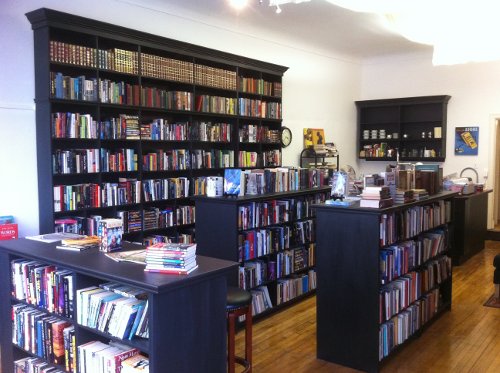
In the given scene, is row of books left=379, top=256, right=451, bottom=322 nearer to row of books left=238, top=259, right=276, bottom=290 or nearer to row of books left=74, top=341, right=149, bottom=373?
row of books left=238, top=259, right=276, bottom=290

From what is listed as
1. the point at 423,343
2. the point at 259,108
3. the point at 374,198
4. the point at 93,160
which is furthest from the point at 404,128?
the point at 93,160

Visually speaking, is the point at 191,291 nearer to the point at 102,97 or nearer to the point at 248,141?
the point at 102,97

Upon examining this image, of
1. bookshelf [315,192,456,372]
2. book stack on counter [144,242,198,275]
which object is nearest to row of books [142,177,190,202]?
bookshelf [315,192,456,372]

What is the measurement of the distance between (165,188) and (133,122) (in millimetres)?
876

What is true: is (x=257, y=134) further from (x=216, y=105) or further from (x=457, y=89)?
(x=457, y=89)

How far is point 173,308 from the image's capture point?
2.24 m

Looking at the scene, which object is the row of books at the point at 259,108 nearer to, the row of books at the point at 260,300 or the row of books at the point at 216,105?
the row of books at the point at 216,105

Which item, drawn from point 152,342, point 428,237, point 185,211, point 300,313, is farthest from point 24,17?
Answer: point 428,237

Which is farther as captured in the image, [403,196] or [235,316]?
[403,196]

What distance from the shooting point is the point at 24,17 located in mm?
4566

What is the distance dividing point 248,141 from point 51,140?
9.64ft

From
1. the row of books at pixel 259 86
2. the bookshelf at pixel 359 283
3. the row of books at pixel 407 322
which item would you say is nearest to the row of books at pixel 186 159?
the row of books at pixel 259 86

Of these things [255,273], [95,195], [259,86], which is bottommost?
[255,273]

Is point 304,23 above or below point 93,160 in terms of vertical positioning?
above
